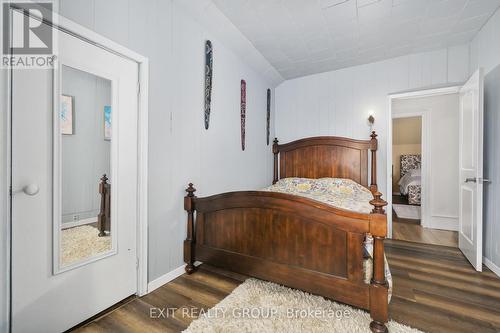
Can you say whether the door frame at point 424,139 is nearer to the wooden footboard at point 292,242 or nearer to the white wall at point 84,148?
the wooden footboard at point 292,242

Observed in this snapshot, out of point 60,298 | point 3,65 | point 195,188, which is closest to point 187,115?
point 195,188

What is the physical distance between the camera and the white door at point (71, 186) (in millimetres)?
1249

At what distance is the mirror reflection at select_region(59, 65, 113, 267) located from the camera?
4.74ft

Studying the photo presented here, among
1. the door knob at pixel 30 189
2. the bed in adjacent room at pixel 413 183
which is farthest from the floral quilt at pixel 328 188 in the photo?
the bed in adjacent room at pixel 413 183

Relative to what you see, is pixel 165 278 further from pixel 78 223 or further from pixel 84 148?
pixel 84 148

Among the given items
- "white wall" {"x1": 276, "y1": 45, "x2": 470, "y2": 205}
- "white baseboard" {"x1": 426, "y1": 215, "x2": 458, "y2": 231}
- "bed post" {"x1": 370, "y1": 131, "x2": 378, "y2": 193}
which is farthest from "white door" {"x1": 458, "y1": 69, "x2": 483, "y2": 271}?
"white baseboard" {"x1": 426, "y1": 215, "x2": 458, "y2": 231}

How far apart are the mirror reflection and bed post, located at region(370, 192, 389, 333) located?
6.09 ft

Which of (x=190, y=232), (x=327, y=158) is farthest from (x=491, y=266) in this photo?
(x=190, y=232)

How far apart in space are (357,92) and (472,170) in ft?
5.86

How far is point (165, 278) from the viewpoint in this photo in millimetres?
2033

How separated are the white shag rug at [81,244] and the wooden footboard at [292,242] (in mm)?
757

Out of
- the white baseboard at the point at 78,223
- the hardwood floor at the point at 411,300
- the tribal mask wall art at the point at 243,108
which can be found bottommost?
the hardwood floor at the point at 411,300

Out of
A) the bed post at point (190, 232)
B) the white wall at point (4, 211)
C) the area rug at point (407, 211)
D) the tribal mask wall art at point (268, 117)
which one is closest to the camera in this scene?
the white wall at point (4, 211)

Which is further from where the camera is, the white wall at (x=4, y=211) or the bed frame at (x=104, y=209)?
the bed frame at (x=104, y=209)
